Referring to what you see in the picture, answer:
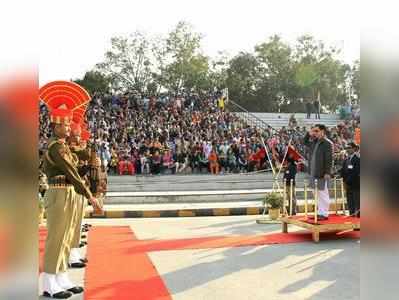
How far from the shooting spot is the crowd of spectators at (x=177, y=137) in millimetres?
18125

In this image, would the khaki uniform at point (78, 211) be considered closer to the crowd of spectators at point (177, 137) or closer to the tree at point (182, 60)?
the crowd of spectators at point (177, 137)

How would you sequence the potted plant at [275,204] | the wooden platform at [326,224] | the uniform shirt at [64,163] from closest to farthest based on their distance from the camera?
the uniform shirt at [64,163]
the wooden platform at [326,224]
the potted plant at [275,204]

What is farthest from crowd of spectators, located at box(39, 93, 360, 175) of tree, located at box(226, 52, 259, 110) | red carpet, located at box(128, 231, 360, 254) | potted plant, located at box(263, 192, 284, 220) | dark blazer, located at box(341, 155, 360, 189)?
tree, located at box(226, 52, 259, 110)

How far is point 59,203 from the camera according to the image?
4785 millimetres

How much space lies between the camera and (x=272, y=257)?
20.7 ft

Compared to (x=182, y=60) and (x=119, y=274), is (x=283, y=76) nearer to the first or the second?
(x=182, y=60)

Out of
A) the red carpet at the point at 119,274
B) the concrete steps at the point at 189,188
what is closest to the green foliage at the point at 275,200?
the red carpet at the point at 119,274

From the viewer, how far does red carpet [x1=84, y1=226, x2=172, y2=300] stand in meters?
4.63

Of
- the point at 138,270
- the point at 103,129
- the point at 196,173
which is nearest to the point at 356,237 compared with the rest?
the point at 138,270

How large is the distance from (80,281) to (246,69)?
4196 centimetres

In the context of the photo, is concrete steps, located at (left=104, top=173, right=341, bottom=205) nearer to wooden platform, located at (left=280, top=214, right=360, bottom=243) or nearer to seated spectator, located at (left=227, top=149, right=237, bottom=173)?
seated spectator, located at (left=227, top=149, right=237, bottom=173)

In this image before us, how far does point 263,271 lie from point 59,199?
2.42 metres

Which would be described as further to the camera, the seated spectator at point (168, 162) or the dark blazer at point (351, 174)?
the seated spectator at point (168, 162)
